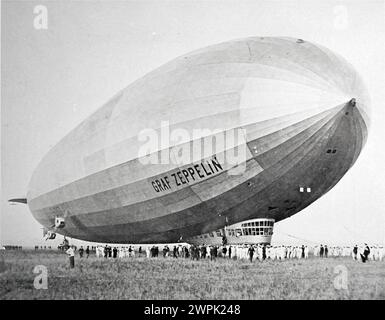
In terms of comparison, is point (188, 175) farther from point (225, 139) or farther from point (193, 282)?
point (193, 282)

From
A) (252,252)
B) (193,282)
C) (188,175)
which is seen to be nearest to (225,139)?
(188,175)

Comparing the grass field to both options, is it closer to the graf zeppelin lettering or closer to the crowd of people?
the crowd of people

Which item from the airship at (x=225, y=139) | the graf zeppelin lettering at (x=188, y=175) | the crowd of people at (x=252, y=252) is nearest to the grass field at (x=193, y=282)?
the crowd of people at (x=252, y=252)

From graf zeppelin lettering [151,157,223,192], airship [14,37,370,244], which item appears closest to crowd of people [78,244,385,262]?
airship [14,37,370,244]

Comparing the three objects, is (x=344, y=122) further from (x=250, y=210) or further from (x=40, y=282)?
(x=40, y=282)

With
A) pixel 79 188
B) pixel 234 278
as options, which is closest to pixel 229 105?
pixel 234 278

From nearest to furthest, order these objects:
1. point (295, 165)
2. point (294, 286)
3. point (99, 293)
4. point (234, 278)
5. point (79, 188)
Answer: point (99, 293), point (294, 286), point (234, 278), point (295, 165), point (79, 188)
